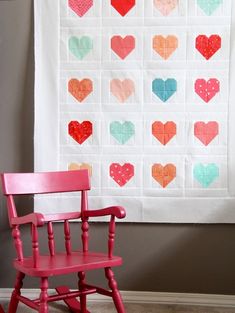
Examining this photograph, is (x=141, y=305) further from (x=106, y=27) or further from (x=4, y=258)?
(x=106, y=27)

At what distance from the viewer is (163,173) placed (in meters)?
2.35

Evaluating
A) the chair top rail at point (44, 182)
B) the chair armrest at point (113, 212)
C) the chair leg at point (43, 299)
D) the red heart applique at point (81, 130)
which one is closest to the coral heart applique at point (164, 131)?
the red heart applique at point (81, 130)

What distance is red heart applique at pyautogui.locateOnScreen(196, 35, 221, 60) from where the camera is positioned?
90.9 inches

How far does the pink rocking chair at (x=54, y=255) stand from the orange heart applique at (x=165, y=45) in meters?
0.76

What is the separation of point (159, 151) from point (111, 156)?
0.26m

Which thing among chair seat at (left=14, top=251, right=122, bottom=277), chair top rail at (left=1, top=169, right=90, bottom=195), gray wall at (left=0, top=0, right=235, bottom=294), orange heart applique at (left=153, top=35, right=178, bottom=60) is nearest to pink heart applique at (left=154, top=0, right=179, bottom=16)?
orange heart applique at (left=153, top=35, right=178, bottom=60)

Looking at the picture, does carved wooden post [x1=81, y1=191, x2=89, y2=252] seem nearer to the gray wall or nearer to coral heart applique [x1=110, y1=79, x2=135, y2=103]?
the gray wall

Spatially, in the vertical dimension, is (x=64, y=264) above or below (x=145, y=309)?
above

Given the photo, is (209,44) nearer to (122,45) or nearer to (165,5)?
(165,5)

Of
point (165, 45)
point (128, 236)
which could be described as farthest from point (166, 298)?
point (165, 45)

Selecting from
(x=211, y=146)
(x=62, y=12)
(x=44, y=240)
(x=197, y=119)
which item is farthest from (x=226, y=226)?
(x=62, y=12)

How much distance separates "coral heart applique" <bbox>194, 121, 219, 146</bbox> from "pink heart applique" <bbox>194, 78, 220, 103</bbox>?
128 millimetres

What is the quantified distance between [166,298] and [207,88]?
115 cm

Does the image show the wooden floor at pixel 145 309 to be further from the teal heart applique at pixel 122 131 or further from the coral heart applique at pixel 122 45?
the coral heart applique at pixel 122 45
